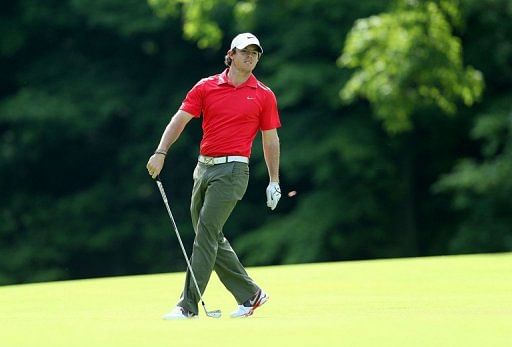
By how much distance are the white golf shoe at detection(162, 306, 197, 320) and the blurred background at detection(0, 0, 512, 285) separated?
1306cm

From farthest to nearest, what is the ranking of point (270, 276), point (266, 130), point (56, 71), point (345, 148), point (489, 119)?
point (56, 71) → point (345, 148) → point (489, 119) → point (270, 276) → point (266, 130)

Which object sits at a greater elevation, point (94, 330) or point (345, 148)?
point (94, 330)

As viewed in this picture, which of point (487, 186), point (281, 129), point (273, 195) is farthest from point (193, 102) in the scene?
point (281, 129)

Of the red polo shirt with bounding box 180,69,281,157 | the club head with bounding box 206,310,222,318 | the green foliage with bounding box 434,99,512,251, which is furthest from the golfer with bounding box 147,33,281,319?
the green foliage with bounding box 434,99,512,251

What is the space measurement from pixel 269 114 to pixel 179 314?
1.37 m

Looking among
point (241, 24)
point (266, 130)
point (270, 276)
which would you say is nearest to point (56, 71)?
point (241, 24)

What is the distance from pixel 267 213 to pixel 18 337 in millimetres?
22626

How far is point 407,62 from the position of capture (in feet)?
72.6

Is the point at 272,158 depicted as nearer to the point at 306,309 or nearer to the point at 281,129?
the point at 306,309

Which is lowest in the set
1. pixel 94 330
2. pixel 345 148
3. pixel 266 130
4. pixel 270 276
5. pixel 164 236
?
pixel 164 236

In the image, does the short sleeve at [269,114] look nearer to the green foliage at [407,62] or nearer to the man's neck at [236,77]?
the man's neck at [236,77]

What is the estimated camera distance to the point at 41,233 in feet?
104

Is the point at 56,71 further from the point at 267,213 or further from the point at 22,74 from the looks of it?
the point at 267,213

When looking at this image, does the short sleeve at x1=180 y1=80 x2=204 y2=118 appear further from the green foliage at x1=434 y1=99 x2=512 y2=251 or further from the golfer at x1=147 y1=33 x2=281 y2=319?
the green foliage at x1=434 y1=99 x2=512 y2=251
